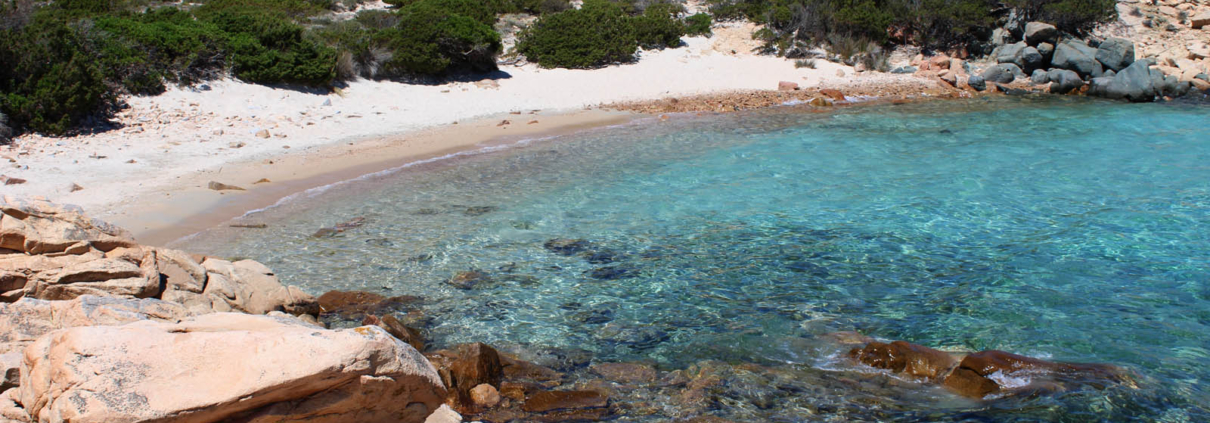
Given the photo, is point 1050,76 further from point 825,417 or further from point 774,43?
point 825,417

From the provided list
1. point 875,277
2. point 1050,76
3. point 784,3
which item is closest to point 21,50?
point 875,277

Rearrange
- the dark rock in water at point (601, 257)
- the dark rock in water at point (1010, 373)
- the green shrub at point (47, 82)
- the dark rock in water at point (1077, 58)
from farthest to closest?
the dark rock in water at point (1077, 58) < the green shrub at point (47, 82) < the dark rock in water at point (601, 257) < the dark rock in water at point (1010, 373)

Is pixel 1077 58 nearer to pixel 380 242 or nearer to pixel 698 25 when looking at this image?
pixel 698 25

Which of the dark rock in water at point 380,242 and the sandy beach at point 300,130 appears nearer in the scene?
the dark rock in water at point 380,242

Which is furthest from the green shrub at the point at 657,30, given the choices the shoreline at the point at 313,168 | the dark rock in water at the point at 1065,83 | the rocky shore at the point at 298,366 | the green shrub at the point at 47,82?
the rocky shore at the point at 298,366

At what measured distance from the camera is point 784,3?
80.5 feet

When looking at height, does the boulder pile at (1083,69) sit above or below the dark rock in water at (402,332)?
above

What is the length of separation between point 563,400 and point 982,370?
3.00 metres

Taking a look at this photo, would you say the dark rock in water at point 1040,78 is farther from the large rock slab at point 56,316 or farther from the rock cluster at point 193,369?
the large rock slab at point 56,316

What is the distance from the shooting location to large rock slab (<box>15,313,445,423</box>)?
11.5 ft

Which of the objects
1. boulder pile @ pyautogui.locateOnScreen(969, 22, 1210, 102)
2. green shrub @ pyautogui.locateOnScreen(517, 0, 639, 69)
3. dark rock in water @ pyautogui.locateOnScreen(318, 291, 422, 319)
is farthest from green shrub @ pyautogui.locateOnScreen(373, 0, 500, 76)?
boulder pile @ pyautogui.locateOnScreen(969, 22, 1210, 102)

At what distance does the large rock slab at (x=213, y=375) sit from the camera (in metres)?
3.51

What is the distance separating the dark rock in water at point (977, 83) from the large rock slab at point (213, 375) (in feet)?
66.8

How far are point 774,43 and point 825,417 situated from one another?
19.1 m
